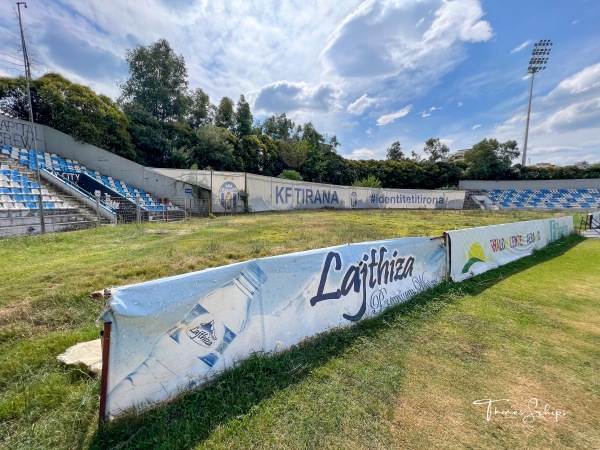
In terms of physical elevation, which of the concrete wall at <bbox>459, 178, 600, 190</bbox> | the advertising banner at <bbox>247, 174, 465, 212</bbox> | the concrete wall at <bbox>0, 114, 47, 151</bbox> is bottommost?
the advertising banner at <bbox>247, 174, 465, 212</bbox>

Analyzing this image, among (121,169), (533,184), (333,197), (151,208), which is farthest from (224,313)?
(533,184)

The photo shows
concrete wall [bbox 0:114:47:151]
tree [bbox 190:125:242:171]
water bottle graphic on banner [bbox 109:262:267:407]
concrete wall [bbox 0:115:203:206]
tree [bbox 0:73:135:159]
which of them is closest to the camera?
water bottle graphic on banner [bbox 109:262:267:407]

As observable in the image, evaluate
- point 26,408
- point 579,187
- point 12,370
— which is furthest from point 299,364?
point 579,187

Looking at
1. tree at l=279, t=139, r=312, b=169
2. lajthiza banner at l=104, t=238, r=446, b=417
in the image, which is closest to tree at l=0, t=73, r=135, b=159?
tree at l=279, t=139, r=312, b=169

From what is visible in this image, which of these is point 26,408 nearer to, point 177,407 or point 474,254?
point 177,407

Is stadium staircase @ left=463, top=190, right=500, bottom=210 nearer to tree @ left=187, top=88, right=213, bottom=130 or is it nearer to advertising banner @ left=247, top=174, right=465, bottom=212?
advertising banner @ left=247, top=174, right=465, bottom=212

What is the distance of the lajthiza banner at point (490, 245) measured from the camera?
247 inches

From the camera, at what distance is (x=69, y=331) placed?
338cm

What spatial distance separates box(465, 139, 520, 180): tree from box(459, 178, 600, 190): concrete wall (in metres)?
1.55

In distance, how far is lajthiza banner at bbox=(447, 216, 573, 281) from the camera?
6.26 m

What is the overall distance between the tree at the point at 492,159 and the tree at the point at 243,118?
39886 millimetres

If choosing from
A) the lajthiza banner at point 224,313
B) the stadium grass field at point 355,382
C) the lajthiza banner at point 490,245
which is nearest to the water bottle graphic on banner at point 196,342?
the lajthiza banner at point 224,313

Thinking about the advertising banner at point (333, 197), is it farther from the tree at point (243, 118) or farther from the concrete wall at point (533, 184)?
the tree at point (243, 118)

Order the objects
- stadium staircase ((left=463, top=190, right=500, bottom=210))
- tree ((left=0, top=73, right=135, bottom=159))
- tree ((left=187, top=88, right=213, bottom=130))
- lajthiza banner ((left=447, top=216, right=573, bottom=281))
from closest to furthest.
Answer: lajthiza banner ((left=447, top=216, right=573, bottom=281))
tree ((left=0, top=73, right=135, bottom=159))
tree ((left=187, top=88, right=213, bottom=130))
stadium staircase ((left=463, top=190, right=500, bottom=210))
